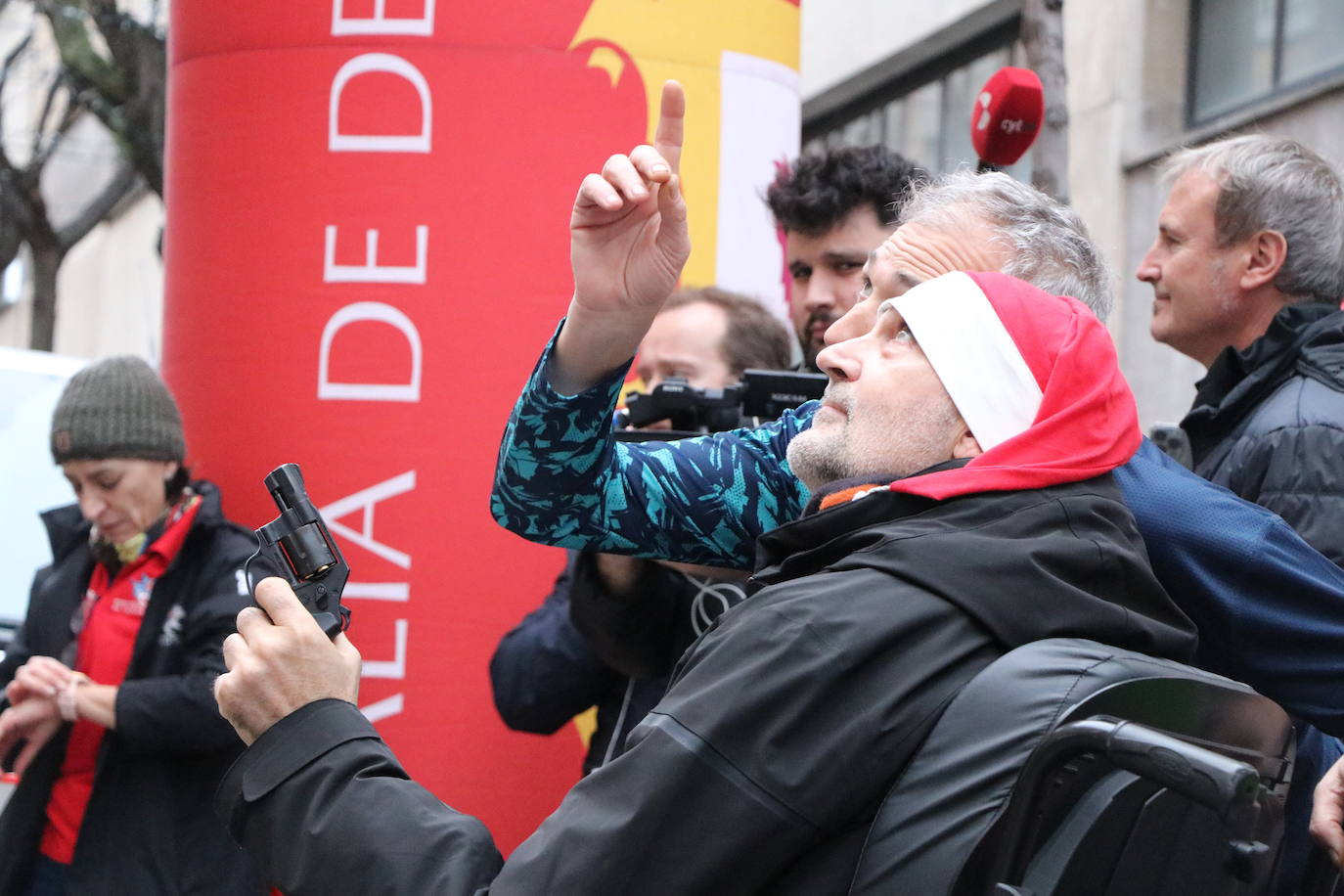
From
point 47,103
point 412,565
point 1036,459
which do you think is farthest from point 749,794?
point 47,103

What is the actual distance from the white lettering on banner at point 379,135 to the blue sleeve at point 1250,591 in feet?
8.61

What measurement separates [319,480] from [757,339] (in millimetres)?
1276

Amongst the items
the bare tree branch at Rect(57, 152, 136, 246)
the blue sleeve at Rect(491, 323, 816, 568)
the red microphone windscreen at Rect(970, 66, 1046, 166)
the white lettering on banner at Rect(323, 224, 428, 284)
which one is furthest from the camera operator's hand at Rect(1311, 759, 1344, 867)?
the bare tree branch at Rect(57, 152, 136, 246)

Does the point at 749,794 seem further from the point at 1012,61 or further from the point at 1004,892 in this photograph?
the point at 1012,61

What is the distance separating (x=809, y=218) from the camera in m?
3.79

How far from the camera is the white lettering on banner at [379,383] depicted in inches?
166

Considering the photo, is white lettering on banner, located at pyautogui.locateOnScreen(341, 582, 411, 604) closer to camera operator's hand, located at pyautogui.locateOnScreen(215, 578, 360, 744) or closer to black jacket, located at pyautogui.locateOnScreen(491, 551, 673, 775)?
black jacket, located at pyautogui.locateOnScreen(491, 551, 673, 775)

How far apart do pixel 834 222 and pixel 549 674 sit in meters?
1.23

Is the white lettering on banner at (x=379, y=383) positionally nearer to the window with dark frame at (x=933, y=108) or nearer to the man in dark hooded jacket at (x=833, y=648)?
the man in dark hooded jacket at (x=833, y=648)

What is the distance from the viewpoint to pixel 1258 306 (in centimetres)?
334

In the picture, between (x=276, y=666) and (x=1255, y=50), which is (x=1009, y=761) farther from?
(x=1255, y=50)

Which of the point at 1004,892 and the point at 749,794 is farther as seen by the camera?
the point at 749,794

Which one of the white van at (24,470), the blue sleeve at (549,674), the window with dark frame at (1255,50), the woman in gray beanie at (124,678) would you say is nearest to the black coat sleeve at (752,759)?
the blue sleeve at (549,674)

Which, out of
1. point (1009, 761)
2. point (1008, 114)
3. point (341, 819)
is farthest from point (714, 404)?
point (1009, 761)
